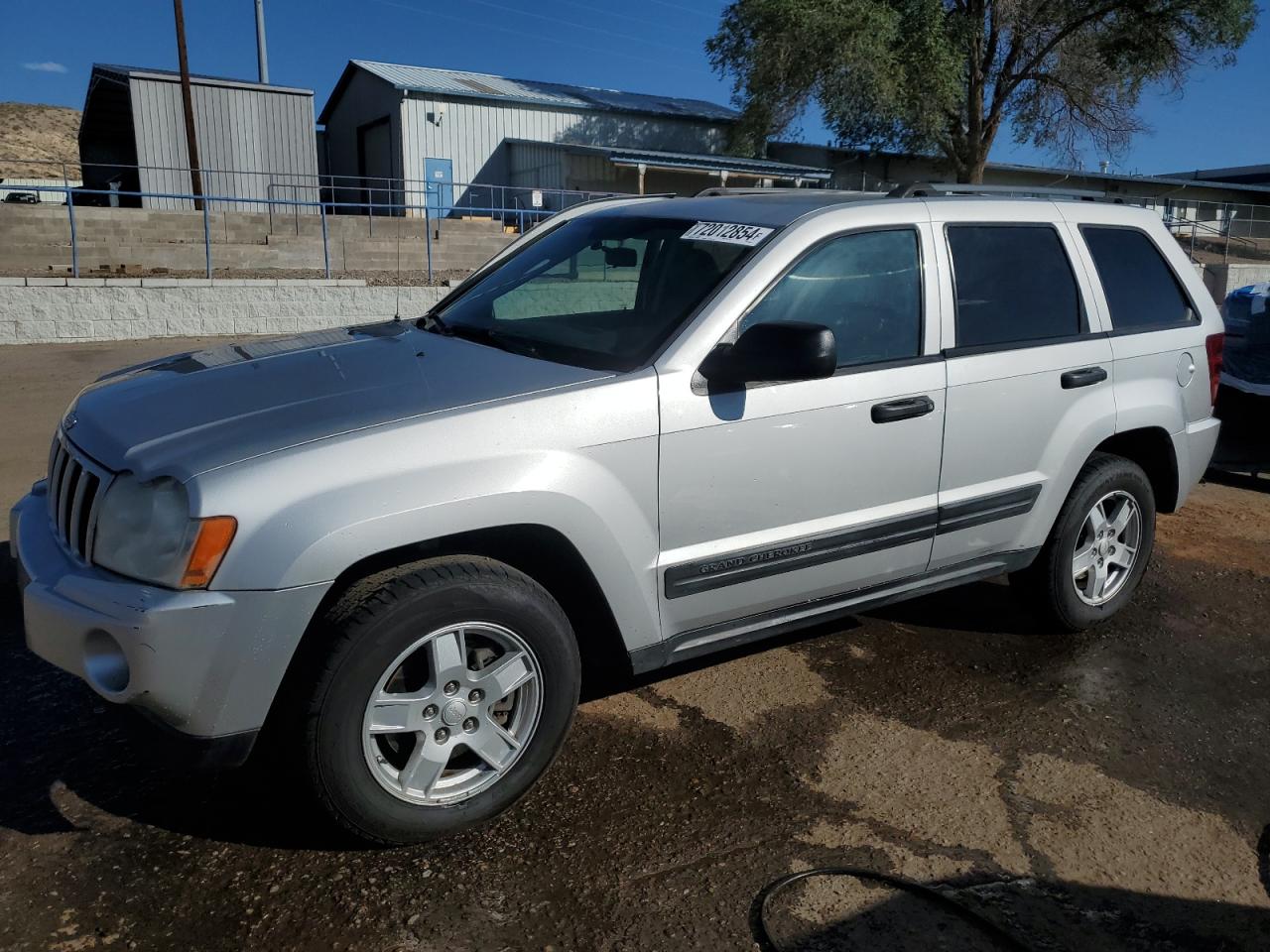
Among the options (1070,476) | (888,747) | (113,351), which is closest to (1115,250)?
(1070,476)

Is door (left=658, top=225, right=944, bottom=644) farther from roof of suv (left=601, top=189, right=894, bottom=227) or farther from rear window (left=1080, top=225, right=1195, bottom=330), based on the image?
rear window (left=1080, top=225, right=1195, bottom=330)

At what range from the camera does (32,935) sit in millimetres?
2488

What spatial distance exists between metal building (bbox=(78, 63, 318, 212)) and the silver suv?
23640mm

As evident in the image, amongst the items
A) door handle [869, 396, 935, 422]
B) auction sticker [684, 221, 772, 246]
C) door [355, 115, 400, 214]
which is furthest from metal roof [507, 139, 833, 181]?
door handle [869, 396, 935, 422]

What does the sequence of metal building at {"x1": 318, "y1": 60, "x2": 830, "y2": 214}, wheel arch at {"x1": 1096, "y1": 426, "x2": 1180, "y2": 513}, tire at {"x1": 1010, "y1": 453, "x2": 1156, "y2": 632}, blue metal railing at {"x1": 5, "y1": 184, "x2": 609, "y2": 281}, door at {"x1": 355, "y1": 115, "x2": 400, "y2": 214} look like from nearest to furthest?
tire at {"x1": 1010, "y1": 453, "x2": 1156, "y2": 632} < wheel arch at {"x1": 1096, "y1": 426, "x2": 1180, "y2": 513} < blue metal railing at {"x1": 5, "y1": 184, "x2": 609, "y2": 281} < metal building at {"x1": 318, "y1": 60, "x2": 830, "y2": 214} < door at {"x1": 355, "y1": 115, "x2": 400, "y2": 214}

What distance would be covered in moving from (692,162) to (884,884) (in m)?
29.9

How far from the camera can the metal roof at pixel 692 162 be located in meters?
29.6

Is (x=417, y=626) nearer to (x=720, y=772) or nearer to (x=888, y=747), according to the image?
(x=720, y=772)

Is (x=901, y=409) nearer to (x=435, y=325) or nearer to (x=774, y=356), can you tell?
(x=774, y=356)

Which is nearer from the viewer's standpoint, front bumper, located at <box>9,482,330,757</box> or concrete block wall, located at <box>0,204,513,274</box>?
front bumper, located at <box>9,482,330,757</box>

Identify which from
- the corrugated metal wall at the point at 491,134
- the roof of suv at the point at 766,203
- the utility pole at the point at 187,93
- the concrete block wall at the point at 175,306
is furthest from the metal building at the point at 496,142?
the roof of suv at the point at 766,203

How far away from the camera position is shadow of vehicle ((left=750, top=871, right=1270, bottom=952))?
2537 millimetres

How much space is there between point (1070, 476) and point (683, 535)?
75.2 inches

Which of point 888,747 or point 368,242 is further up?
point 368,242
